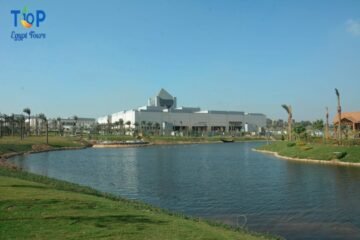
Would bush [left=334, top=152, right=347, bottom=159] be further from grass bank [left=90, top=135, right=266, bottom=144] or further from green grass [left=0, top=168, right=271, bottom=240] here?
grass bank [left=90, top=135, right=266, bottom=144]

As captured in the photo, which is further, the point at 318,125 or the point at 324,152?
the point at 318,125

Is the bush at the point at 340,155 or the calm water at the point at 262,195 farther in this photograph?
the bush at the point at 340,155

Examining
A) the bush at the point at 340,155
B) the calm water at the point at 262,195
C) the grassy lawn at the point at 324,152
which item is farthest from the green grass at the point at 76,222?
the bush at the point at 340,155

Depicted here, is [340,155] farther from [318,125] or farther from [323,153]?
[318,125]

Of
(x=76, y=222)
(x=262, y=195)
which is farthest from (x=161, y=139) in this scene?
(x=76, y=222)

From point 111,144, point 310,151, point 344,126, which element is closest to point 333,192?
point 310,151

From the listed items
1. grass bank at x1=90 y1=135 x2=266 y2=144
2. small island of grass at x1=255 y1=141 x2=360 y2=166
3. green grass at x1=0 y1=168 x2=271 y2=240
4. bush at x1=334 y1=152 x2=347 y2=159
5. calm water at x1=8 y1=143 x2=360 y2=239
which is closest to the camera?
green grass at x1=0 y1=168 x2=271 y2=240

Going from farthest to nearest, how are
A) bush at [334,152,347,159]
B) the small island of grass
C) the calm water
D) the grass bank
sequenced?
the grass bank, bush at [334,152,347,159], the small island of grass, the calm water

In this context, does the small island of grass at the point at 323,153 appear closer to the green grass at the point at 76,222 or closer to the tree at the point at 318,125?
the tree at the point at 318,125

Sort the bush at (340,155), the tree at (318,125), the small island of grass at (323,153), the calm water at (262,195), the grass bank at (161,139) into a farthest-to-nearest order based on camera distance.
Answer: the grass bank at (161,139) → the tree at (318,125) → the bush at (340,155) → the small island of grass at (323,153) → the calm water at (262,195)

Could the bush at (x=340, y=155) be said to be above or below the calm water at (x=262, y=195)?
above

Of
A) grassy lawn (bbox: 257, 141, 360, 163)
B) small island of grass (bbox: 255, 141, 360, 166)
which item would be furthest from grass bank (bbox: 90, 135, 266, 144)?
grassy lawn (bbox: 257, 141, 360, 163)

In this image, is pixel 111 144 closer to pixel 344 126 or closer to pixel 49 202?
pixel 344 126

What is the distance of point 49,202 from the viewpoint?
15391 mm
